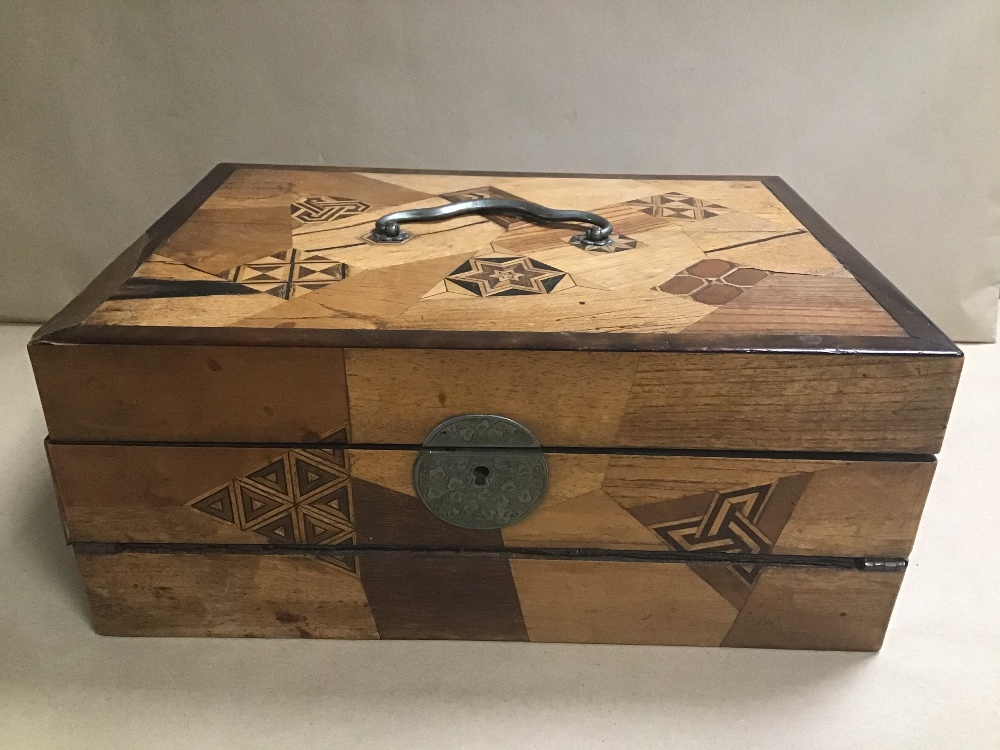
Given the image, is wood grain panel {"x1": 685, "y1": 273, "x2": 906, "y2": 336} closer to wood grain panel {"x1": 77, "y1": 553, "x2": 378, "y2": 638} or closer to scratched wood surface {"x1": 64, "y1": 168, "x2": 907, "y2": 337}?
scratched wood surface {"x1": 64, "y1": 168, "x2": 907, "y2": 337}

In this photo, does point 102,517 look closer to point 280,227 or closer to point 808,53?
point 280,227

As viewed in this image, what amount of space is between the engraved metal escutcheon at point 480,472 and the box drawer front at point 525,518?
0.01 metres

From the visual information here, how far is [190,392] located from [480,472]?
284 mm

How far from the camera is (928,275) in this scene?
155 cm

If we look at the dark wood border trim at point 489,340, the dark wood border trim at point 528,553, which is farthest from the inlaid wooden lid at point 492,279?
the dark wood border trim at point 528,553

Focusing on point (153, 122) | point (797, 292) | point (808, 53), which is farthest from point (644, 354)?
point (153, 122)

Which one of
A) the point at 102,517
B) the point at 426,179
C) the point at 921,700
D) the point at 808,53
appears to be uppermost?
the point at 808,53

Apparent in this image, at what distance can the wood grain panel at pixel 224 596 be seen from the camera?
2.74 ft

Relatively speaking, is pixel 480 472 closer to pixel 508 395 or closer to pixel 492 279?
pixel 508 395

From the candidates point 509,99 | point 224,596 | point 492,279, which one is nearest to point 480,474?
point 492,279

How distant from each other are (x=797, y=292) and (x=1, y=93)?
4.40ft

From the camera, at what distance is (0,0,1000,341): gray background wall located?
1317mm

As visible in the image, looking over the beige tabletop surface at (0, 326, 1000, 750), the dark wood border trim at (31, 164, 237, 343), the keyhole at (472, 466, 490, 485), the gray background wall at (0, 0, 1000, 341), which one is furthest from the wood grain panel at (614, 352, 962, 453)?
the gray background wall at (0, 0, 1000, 341)

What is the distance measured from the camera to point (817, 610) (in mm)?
856
